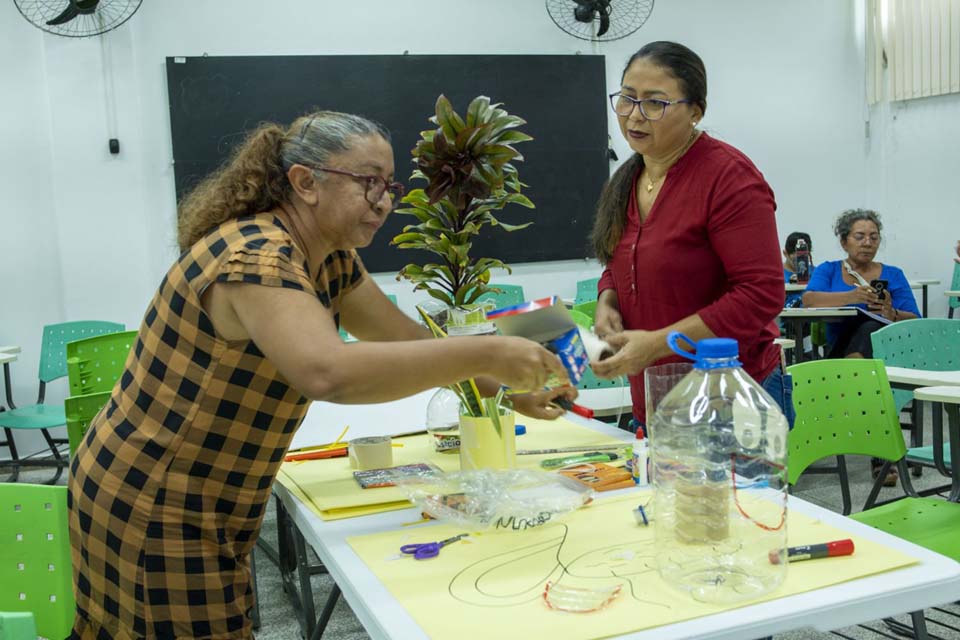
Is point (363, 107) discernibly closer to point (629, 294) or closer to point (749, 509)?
point (629, 294)

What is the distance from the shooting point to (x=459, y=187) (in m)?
1.75

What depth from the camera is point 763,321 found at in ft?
5.99

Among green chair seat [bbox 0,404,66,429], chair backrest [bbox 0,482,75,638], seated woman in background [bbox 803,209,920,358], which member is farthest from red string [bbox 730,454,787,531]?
green chair seat [bbox 0,404,66,429]

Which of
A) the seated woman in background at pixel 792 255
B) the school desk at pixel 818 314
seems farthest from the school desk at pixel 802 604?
the seated woman in background at pixel 792 255

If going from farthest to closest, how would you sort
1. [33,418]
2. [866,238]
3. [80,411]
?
[866,238] → [33,418] → [80,411]

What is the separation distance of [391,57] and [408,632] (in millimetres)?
5485

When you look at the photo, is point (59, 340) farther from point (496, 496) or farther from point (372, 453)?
point (496, 496)

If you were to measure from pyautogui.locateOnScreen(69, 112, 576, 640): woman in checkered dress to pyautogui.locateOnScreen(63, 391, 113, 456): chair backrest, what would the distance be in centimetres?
93

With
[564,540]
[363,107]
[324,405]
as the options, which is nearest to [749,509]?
[564,540]

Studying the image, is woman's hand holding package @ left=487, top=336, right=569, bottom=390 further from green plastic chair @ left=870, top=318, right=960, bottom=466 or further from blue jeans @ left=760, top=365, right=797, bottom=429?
green plastic chair @ left=870, top=318, right=960, bottom=466

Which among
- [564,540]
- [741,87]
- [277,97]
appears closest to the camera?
[564,540]

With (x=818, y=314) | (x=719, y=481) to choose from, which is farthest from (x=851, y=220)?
(x=719, y=481)

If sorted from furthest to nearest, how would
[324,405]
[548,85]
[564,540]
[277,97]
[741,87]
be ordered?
[741,87]
[548,85]
[277,97]
[324,405]
[564,540]

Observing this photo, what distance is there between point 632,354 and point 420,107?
186 inches
